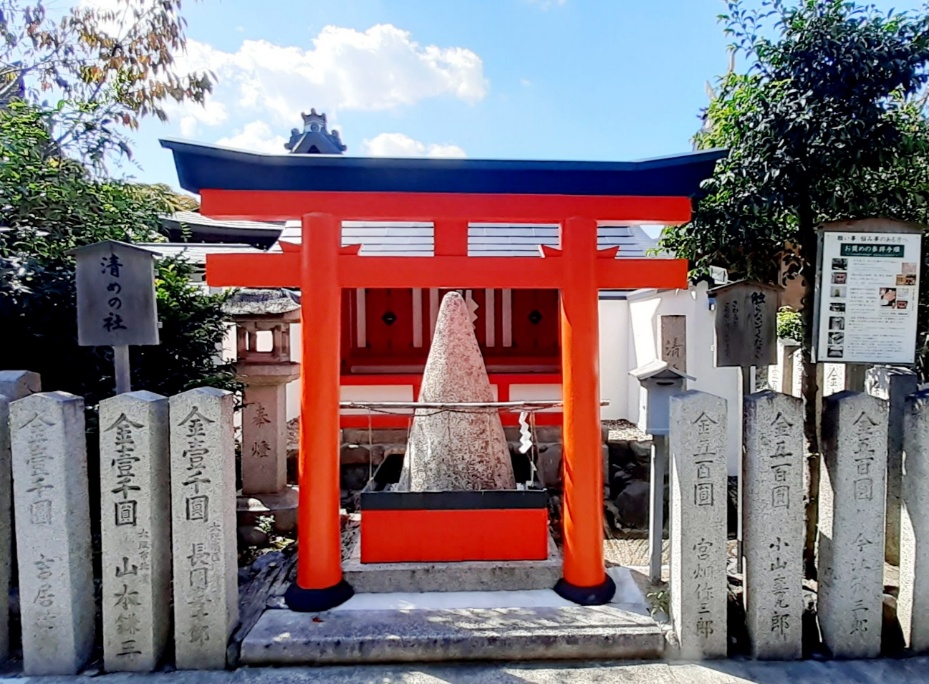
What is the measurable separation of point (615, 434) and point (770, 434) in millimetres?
4032

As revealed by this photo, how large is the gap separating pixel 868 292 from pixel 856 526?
149 cm

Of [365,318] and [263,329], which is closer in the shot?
[263,329]

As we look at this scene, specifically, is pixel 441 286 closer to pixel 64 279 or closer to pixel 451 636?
pixel 451 636

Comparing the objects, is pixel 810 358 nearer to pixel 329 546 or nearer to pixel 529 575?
pixel 529 575

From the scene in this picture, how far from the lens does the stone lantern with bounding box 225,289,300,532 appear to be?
5391 millimetres

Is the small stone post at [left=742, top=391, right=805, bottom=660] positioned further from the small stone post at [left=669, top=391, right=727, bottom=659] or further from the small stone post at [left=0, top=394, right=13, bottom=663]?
the small stone post at [left=0, top=394, right=13, bottom=663]

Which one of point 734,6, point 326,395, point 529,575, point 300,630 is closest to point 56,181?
point 326,395

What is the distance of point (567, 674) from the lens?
298 cm

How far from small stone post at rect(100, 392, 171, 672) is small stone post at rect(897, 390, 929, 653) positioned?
448 cm

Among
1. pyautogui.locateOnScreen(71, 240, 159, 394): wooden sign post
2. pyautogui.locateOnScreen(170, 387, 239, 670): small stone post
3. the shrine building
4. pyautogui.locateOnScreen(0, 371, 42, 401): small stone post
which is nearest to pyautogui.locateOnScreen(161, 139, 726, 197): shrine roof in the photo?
pyautogui.locateOnScreen(71, 240, 159, 394): wooden sign post

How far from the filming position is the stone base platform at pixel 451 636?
3080 mm

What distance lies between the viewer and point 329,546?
11.7 feet

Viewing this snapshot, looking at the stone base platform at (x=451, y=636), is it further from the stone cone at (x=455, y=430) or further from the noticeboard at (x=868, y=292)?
the noticeboard at (x=868, y=292)

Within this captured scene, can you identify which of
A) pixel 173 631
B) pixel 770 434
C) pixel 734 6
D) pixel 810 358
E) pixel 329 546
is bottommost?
pixel 173 631
